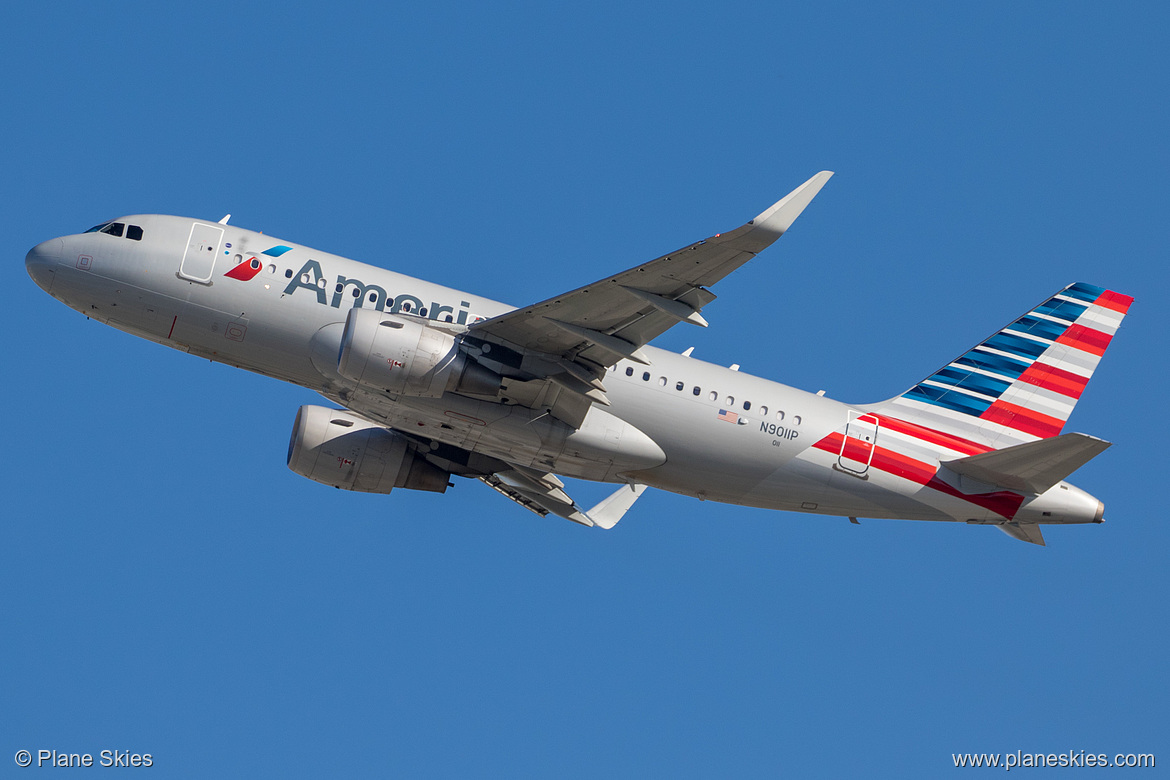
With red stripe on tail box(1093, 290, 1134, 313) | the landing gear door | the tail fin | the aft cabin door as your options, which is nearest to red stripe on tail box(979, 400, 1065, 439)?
the tail fin

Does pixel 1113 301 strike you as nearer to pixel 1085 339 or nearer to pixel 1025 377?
pixel 1085 339

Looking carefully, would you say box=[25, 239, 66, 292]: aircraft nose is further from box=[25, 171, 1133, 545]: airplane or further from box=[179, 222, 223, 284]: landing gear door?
box=[179, 222, 223, 284]: landing gear door

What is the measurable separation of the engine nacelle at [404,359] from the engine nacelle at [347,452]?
639cm

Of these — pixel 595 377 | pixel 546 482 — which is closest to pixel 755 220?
pixel 595 377

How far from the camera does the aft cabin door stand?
30.8m

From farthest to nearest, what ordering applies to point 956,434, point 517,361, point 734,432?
point 956,434 → point 734,432 → point 517,361

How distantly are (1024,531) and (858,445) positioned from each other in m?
5.38

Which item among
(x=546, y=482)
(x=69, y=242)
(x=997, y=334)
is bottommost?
(x=546, y=482)

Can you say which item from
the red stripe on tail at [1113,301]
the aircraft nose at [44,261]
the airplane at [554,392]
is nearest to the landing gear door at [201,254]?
the airplane at [554,392]

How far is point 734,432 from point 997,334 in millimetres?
10480

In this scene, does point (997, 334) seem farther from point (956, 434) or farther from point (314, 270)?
point (314, 270)

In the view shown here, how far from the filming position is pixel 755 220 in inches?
912

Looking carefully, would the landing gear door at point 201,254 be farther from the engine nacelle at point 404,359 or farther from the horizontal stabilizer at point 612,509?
the horizontal stabilizer at point 612,509

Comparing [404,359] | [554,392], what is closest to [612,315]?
[554,392]
